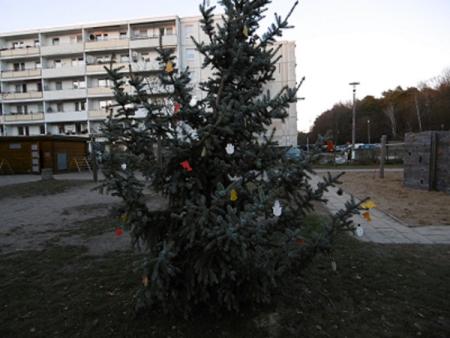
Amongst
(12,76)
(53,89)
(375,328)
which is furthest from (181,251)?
(12,76)

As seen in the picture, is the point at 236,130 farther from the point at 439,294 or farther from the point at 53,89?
the point at 53,89

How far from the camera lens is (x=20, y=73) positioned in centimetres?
3944

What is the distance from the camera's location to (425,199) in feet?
27.8

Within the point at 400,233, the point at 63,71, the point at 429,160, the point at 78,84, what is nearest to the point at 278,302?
the point at 400,233

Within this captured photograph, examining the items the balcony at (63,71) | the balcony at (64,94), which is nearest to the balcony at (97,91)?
the balcony at (64,94)

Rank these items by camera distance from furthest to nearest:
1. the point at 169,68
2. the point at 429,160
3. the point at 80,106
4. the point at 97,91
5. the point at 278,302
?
the point at 80,106 < the point at 97,91 < the point at 429,160 < the point at 278,302 < the point at 169,68

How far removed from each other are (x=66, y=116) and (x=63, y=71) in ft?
17.9

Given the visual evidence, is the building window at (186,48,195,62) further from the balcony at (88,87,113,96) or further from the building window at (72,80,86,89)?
the building window at (72,80,86,89)

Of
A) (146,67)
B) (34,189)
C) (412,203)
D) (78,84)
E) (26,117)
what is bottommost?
(34,189)

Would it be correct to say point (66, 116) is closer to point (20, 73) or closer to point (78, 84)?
point (78, 84)

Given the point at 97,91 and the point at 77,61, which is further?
the point at 77,61

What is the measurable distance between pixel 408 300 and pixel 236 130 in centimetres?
223

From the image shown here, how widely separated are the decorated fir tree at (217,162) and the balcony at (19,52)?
45.1 m

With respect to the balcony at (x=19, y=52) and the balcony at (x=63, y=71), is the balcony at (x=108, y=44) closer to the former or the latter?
the balcony at (x=63, y=71)
